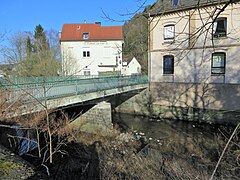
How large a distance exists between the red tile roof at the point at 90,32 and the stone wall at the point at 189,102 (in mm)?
15105

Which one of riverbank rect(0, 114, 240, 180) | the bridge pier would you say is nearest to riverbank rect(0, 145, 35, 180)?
riverbank rect(0, 114, 240, 180)

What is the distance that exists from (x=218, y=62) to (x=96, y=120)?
1007 centimetres

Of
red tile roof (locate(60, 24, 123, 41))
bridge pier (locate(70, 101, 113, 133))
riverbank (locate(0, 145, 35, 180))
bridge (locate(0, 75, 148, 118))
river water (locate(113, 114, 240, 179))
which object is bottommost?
river water (locate(113, 114, 240, 179))

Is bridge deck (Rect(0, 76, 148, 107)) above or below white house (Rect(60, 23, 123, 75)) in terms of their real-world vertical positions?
below

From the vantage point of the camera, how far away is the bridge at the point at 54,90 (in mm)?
6449

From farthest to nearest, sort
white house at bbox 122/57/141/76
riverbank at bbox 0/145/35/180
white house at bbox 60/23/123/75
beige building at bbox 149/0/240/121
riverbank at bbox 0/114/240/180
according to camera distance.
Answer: white house at bbox 122/57/141/76
white house at bbox 60/23/123/75
beige building at bbox 149/0/240/121
riverbank at bbox 0/114/240/180
riverbank at bbox 0/145/35/180

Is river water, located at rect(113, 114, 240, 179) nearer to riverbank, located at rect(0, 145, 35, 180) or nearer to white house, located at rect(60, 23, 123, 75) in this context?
riverbank, located at rect(0, 145, 35, 180)

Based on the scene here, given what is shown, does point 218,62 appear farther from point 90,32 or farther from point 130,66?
point 90,32

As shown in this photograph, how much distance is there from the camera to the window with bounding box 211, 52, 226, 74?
1363 centimetres

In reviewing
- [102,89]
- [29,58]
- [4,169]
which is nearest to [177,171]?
[4,169]

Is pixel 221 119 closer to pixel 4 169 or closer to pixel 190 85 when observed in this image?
pixel 190 85

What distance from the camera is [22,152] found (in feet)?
27.2

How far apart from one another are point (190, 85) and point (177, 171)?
382 inches

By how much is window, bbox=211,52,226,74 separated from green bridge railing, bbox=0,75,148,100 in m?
6.20
